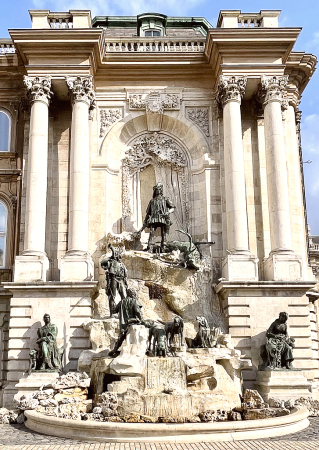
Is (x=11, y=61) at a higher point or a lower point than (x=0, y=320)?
higher

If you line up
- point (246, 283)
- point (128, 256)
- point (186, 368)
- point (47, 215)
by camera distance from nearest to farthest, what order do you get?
point (186, 368), point (246, 283), point (128, 256), point (47, 215)

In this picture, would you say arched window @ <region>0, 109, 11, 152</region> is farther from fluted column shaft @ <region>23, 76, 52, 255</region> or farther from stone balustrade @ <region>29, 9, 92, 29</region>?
stone balustrade @ <region>29, 9, 92, 29</region>

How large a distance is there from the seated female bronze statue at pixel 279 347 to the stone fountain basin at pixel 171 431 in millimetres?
5028

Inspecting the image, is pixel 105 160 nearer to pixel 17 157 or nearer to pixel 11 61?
pixel 17 157

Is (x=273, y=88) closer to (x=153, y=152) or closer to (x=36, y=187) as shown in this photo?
(x=153, y=152)

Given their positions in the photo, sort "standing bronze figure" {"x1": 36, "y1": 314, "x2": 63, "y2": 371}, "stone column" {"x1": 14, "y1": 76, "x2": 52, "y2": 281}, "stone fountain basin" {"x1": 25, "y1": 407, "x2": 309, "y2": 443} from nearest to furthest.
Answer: "stone fountain basin" {"x1": 25, "y1": 407, "x2": 309, "y2": 443} < "standing bronze figure" {"x1": 36, "y1": 314, "x2": 63, "y2": 371} < "stone column" {"x1": 14, "y1": 76, "x2": 52, "y2": 281}

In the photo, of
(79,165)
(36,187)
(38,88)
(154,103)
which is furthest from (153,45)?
(36,187)

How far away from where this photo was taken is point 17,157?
22109mm

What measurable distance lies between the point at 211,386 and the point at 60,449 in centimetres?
544

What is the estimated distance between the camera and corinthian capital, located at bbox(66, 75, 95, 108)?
20.4 m

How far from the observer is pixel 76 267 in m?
18.5

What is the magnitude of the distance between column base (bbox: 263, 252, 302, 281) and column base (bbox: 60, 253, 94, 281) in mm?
6564

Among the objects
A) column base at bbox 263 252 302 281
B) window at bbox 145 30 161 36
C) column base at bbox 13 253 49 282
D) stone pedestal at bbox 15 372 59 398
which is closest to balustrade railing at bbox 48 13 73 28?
window at bbox 145 30 161 36

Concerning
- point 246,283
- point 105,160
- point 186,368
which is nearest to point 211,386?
point 186,368
